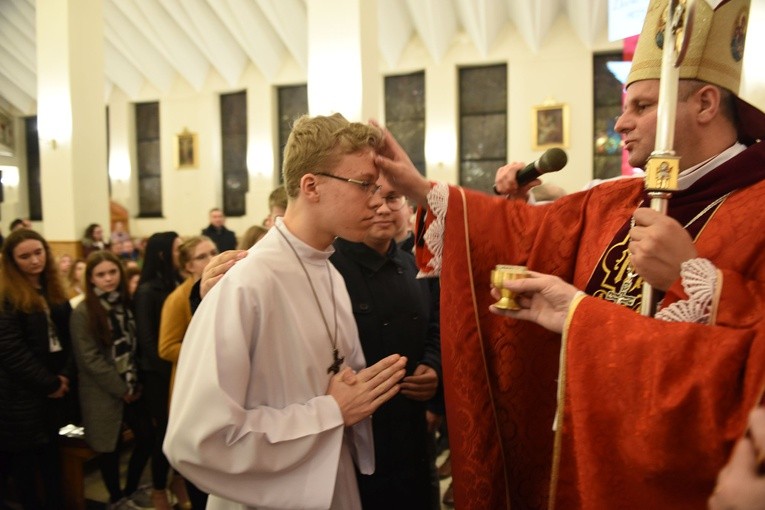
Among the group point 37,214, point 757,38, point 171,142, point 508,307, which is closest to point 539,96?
point 757,38

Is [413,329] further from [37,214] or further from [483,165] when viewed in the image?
[37,214]

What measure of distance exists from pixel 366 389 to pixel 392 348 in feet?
2.53

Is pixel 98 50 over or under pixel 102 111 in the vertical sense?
over

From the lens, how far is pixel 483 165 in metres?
12.6

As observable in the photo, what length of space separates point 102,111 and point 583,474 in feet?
34.5

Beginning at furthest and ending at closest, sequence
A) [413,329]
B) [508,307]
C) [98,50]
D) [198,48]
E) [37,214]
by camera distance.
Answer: [37,214], [198,48], [98,50], [413,329], [508,307]

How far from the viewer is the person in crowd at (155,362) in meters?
3.77

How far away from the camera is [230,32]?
13102 mm

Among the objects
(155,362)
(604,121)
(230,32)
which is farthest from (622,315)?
(230,32)

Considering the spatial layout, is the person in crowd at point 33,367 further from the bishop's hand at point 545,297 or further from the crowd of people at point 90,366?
the bishop's hand at point 545,297

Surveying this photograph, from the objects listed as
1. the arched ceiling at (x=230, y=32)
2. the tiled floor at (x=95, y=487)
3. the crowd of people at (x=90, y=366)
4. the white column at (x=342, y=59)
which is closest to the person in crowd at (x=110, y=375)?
the crowd of people at (x=90, y=366)

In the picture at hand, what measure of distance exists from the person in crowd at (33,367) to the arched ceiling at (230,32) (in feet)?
30.6

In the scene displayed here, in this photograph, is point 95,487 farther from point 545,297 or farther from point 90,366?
point 545,297

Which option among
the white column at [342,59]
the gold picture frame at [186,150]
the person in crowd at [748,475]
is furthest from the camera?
the gold picture frame at [186,150]
